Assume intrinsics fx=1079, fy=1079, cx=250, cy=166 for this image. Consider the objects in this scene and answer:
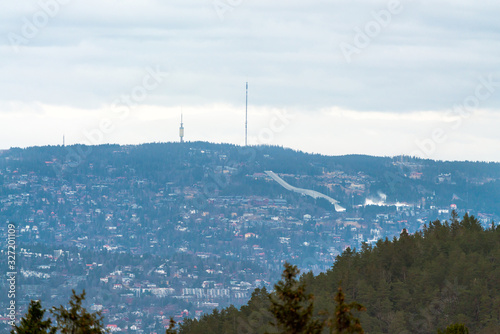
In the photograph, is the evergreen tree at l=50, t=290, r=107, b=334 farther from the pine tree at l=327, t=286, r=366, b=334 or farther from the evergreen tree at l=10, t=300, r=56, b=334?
the pine tree at l=327, t=286, r=366, b=334

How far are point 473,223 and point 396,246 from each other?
16.1 metres

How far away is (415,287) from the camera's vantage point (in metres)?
109

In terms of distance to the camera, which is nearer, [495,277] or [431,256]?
[495,277]

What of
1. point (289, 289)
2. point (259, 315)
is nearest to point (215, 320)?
point (259, 315)

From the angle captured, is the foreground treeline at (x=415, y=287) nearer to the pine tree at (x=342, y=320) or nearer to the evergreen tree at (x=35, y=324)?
the evergreen tree at (x=35, y=324)

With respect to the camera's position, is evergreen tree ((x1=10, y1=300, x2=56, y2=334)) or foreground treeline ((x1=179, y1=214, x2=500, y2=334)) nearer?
evergreen tree ((x1=10, y1=300, x2=56, y2=334))

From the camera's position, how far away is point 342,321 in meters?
27.2

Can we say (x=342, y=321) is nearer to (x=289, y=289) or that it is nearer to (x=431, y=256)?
(x=289, y=289)

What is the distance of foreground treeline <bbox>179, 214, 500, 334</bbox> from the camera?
97.1 meters

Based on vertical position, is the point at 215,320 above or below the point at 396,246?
below

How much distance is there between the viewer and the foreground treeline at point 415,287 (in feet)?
318

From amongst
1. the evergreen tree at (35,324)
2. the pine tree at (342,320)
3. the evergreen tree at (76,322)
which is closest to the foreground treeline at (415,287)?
the evergreen tree at (35,324)

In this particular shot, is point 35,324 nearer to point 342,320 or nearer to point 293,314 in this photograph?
point 293,314

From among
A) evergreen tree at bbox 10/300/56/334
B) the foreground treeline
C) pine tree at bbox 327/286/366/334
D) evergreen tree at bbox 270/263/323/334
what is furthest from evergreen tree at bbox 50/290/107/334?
the foreground treeline
